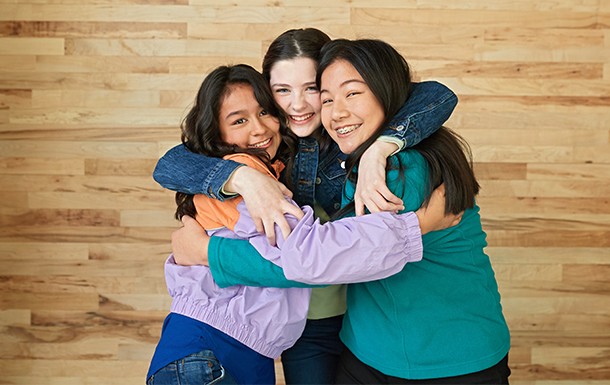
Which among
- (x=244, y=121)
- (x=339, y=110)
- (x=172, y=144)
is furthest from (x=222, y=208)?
(x=172, y=144)

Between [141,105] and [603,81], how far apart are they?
219cm

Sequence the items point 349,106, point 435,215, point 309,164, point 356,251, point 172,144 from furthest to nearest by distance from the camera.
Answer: point 172,144
point 309,164
point 349,106
point 435,215
point 356,251

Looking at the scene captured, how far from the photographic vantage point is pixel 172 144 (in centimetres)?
212

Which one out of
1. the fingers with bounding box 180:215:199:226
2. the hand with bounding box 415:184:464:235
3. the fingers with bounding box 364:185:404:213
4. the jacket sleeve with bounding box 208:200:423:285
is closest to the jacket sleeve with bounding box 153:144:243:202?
the fingers with bounding box 180:215:199:226

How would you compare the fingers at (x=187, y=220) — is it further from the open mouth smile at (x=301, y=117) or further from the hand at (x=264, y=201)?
the open mouth smile at (x=301, y=117)

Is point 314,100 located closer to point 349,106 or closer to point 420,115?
point 349,106

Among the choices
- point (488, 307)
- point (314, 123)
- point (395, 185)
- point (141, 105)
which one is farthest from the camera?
point (141, 105)

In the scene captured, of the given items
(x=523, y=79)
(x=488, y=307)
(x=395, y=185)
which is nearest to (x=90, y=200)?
(x=395, y=185)

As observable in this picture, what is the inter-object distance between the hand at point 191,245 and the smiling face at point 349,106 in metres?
0.45

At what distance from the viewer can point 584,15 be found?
2.14 meters

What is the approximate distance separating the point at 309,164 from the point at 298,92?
0.22 metres

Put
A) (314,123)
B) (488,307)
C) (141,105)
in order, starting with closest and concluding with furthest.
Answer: (488,307) < (314,123) < (141,105)

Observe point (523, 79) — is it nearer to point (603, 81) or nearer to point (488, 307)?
point (603, 81)

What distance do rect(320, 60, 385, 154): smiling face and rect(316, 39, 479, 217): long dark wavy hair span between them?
16 millimetres
